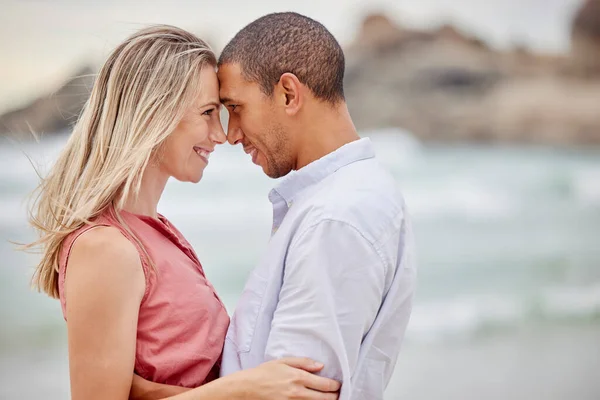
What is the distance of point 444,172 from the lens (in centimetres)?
927

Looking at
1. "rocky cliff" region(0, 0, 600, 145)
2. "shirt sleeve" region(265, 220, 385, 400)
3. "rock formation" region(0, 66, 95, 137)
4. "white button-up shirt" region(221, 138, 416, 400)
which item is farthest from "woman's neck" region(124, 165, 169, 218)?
"rocky cliff" region(0, 0, 600, 145)

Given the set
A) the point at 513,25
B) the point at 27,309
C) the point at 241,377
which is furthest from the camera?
the point at 513,25

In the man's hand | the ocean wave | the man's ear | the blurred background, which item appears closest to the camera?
the man's hand

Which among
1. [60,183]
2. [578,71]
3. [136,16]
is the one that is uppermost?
[578,71]

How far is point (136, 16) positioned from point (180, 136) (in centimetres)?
687

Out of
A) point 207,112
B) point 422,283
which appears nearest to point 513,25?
point 422,283

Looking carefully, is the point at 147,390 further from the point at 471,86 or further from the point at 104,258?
the point at 471,86

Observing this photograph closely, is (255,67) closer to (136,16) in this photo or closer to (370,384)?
(370,384)

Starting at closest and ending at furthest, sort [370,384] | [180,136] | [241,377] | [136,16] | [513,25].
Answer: [241,377]
[370,384]
[180,136]
[136,16]
[513,25]

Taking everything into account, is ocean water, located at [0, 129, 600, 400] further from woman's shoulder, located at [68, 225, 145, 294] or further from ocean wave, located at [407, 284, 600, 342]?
woman's shoulder, located at [68, 225, 145, 294]

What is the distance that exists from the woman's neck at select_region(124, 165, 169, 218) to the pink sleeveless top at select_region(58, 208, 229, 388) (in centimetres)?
4

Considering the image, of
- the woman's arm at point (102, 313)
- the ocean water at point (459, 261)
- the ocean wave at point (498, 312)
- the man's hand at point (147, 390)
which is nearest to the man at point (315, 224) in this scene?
the man's hand at point (147, 390)

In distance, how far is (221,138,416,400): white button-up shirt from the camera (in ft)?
4.88

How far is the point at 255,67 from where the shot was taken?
5.67 ft
